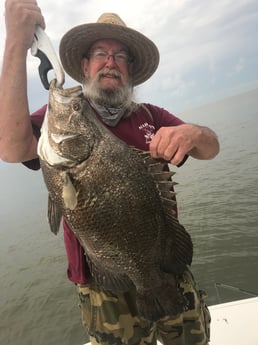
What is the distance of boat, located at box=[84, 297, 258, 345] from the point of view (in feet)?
14.0

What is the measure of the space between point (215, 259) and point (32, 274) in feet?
26.0

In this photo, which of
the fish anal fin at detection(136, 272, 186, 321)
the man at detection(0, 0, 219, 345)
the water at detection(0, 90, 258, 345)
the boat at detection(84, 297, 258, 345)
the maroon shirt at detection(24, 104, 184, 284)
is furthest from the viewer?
the water at detection(0, 90, 258, 345)

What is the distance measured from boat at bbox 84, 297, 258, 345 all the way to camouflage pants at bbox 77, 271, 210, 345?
141 cm

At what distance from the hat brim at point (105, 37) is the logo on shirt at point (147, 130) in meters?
0.85

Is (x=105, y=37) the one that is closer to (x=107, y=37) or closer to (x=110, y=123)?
(x=107, y=37)

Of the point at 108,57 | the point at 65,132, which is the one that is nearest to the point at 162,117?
the point at 108,57

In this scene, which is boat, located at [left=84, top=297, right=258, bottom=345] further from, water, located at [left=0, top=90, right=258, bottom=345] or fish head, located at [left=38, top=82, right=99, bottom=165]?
fish head, located at [left=38, top=82, right=99, bottom=165]

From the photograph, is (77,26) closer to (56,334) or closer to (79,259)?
(79,259)

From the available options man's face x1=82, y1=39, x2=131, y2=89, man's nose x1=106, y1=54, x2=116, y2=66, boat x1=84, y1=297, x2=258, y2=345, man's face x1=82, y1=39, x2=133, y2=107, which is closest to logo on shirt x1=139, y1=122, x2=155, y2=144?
man's face x1=82, y1=39, x2=133, y2=107

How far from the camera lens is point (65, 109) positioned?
2270 millimetres

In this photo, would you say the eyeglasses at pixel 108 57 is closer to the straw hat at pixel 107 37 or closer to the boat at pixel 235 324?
the straw hat at pixel 107 37

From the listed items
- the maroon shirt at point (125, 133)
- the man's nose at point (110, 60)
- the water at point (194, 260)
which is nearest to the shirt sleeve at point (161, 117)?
the maroon shirt at point (125, 133)

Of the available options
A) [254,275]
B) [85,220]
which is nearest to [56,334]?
[254,275]

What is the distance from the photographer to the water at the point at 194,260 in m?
11.0
